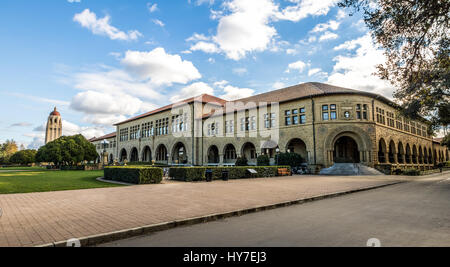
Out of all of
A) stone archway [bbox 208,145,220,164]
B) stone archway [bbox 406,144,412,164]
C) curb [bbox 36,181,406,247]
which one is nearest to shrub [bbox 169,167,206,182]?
curb [bbox 36,181,406,247]

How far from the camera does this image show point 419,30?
30.9 ft

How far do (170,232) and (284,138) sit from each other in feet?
98.8

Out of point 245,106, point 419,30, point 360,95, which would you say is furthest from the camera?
point 245,106

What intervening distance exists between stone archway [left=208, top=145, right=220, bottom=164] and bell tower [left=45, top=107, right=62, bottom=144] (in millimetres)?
100460

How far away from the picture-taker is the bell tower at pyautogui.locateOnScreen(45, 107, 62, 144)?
370ft

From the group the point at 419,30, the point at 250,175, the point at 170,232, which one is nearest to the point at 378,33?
the point at 419,30

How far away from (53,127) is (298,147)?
121 m

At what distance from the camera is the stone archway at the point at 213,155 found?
145 ft

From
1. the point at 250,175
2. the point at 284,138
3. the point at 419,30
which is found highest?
the point at 419,30

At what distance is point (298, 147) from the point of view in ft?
113

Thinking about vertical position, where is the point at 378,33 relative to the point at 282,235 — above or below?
above

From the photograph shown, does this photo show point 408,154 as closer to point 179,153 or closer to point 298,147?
point 298,147

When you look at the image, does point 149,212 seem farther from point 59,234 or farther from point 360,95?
point 360,95
